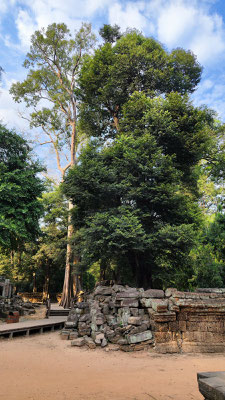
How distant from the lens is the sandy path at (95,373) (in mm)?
4930

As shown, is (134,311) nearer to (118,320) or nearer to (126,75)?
(118,320)

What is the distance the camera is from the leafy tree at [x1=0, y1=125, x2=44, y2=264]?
13352 mm

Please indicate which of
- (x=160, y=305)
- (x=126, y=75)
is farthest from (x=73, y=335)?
(x=126, y=75)

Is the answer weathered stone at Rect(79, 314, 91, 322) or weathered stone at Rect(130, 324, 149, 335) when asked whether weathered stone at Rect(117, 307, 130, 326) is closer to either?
weathered stone at Rect(130, 324, 149, 335)

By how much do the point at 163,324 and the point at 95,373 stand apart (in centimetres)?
294

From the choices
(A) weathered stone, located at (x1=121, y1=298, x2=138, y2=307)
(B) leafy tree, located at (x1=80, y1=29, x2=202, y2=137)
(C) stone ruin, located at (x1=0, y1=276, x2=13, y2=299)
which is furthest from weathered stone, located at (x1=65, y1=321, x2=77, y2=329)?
(B) leafy tree, located at (x1=80, y1=29, x2=202, y2=137)

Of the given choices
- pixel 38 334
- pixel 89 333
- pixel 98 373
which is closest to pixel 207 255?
pixel 89 333

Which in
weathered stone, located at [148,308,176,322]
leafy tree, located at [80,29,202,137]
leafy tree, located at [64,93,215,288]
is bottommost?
weathered stone, located at [148,308,176,322]

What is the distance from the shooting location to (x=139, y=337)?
28.1 ft

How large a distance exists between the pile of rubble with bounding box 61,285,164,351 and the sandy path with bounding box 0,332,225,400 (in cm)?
46

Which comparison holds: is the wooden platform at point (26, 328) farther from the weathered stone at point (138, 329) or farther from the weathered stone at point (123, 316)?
the weathered stone at point (138, 329)

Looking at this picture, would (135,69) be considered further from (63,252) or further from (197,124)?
(63,252)

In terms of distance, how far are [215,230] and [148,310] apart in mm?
9053

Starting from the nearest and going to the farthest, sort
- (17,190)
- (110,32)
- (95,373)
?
(95,373) → (17,190) → (110,32)
